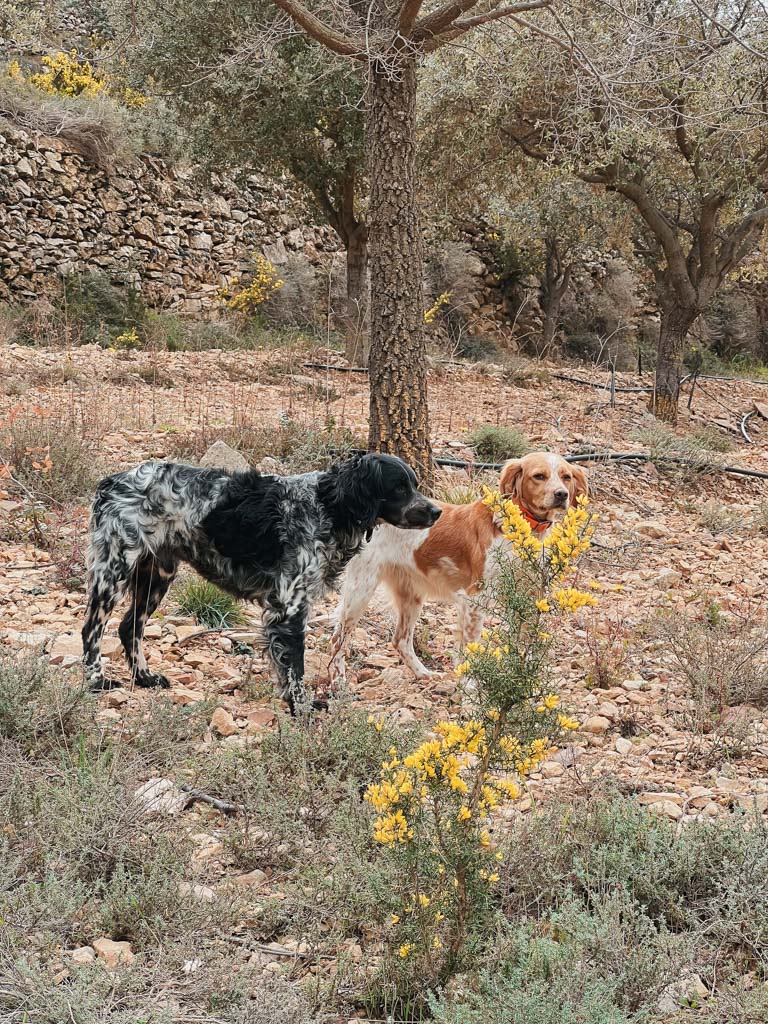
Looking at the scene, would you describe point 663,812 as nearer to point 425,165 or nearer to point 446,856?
point 446,856

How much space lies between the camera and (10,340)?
12.8 meters

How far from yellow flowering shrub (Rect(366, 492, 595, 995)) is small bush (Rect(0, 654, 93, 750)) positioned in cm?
169

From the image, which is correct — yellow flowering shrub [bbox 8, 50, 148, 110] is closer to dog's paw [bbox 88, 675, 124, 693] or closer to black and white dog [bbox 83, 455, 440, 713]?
black and white dog [bbox 83, 455, 440, 713]

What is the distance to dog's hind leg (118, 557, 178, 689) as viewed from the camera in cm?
451

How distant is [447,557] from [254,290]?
12532mm

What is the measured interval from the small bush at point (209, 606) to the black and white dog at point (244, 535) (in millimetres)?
906

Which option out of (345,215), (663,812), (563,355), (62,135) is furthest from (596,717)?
(563,355)

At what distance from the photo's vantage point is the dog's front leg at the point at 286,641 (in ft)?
14.4

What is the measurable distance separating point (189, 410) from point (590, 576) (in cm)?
459

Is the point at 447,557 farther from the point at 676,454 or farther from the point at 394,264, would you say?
the point at 676,454

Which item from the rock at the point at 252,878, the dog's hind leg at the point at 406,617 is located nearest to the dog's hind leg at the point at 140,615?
the dog's hind leg at the point at 406,617

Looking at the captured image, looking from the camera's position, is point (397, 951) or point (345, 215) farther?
point (345, 215)

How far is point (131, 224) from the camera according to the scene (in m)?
17.0

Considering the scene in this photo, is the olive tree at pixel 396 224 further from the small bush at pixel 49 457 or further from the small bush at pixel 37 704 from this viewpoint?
the small bush at pixel 37 704
